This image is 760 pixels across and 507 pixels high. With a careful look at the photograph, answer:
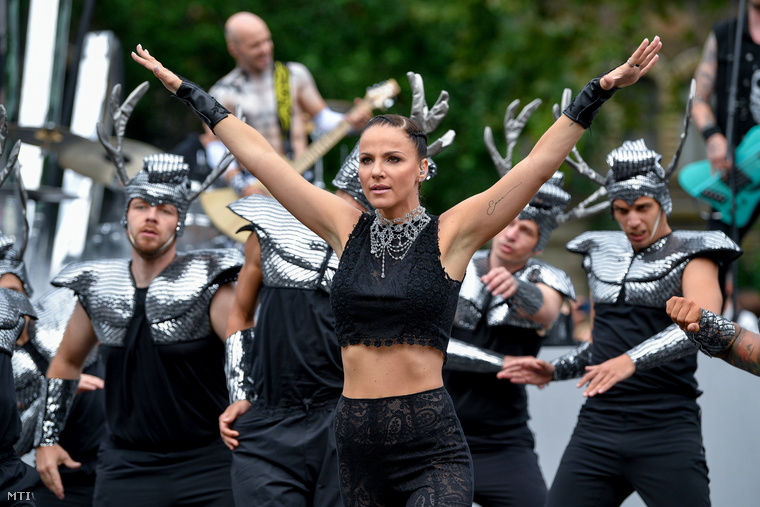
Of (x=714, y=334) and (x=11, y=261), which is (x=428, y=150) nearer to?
(x=714, y=334)

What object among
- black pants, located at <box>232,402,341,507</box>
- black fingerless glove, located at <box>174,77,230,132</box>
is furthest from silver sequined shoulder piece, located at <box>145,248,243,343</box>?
black fingerless glove, located at <box>174,77,230,132</box>

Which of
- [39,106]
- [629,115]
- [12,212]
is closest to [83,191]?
[39,106]

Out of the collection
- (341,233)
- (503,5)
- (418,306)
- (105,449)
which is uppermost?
(503,5)

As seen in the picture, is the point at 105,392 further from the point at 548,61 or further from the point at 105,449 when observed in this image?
the point at 548,61

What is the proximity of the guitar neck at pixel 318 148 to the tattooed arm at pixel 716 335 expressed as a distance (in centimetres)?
489

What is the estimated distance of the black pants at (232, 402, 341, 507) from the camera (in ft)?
14.5

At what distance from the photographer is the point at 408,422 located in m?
3.52

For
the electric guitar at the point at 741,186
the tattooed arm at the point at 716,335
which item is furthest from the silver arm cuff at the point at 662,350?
the electric guitar at the point at 741,186

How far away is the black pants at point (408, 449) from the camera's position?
3500 millimetres

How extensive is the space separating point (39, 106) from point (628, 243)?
618cm

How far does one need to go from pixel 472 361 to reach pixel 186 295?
4.86ft

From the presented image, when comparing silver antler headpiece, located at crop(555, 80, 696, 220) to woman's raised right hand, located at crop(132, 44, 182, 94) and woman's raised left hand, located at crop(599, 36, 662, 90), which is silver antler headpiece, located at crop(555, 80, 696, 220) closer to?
woman's raised left hand, located at crop(599, 36, 662, 90)

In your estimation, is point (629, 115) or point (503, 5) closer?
point (503, 5)

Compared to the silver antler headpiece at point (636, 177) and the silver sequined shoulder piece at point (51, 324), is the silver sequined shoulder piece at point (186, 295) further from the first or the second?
the silver antler headpiece at point (636, 177)
